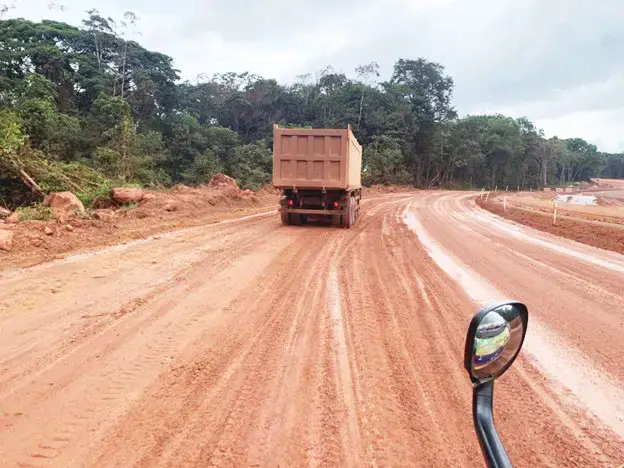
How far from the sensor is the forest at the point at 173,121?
21203 millimetres

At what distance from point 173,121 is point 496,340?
127 feet

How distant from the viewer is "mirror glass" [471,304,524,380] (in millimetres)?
1402

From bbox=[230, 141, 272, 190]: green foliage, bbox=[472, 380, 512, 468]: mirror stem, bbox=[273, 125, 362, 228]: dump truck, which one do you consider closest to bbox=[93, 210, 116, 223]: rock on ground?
bbox=[273, 125, 362, 228]: dump truck

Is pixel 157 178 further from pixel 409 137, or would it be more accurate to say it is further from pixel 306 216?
pixel 409 137

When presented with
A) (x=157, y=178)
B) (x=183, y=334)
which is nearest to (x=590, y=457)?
(x=183, y=334)

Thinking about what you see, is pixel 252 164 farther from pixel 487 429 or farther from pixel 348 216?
pixel 487 429

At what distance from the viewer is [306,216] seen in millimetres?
13820

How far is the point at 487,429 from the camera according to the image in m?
1.40

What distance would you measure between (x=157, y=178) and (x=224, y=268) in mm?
22563

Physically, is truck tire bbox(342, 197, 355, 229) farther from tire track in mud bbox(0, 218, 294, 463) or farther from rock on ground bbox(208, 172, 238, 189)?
rock on ground bbox(208, 172, 238, 189)

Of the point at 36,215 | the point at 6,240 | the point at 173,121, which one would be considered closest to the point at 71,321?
the point at 6,240

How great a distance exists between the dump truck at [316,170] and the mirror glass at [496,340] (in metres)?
10.9

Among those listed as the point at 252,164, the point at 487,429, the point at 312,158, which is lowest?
the point at 487,429

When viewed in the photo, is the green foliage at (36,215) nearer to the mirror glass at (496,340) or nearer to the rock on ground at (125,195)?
the rock on ground at (125,195)
